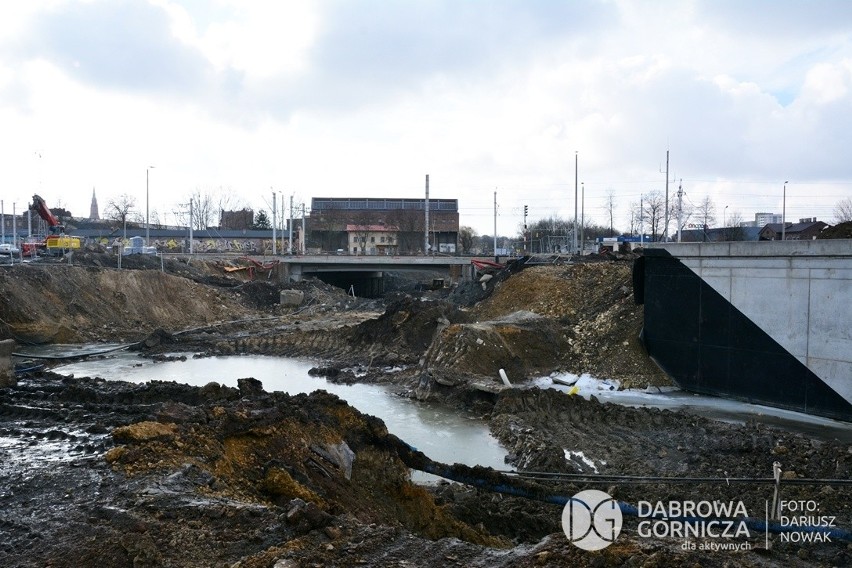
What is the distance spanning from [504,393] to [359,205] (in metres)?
80.2

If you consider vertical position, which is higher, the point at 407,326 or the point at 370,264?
the point at 370,264

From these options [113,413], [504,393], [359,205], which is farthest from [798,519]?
[359,205]

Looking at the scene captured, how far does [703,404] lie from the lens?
1833 cm

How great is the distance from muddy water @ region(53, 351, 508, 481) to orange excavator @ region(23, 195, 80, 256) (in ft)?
57.0

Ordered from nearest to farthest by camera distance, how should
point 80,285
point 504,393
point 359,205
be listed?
point 504,393, point 80,285, point 359,205

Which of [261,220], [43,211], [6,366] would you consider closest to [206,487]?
[6,366]

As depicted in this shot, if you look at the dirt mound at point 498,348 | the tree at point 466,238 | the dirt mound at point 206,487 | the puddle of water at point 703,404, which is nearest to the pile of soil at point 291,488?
the dirt mound at point 206,487

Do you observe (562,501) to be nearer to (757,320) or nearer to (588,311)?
(757,320)

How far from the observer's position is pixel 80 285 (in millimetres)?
33906

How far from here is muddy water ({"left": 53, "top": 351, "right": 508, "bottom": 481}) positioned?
1465 cm

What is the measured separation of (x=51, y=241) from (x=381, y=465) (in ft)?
126

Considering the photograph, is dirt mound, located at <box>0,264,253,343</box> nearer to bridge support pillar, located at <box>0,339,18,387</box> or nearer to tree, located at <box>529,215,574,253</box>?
bridge support pillar, located at <box>0,339,18,387</box>

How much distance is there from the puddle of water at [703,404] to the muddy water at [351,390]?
4090 millimetres

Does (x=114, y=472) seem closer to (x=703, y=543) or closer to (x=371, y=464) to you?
(x=371, y=464)
